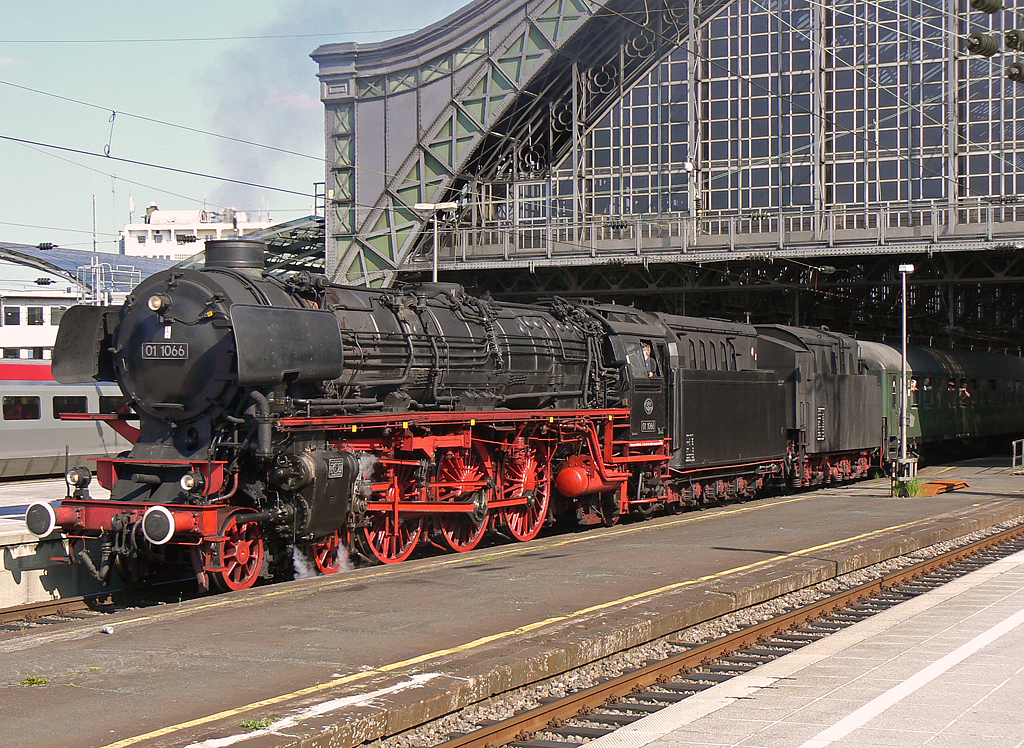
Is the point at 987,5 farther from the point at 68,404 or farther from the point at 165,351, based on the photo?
the point at 68,404

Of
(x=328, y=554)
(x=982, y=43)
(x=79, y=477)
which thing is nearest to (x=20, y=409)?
(x=79, y=477)

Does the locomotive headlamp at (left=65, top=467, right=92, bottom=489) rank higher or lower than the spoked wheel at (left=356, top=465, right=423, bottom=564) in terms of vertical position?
higher

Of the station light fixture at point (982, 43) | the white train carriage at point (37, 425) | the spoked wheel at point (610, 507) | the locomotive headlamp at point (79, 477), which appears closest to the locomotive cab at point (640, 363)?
the spoked wheel at point (610, 507)

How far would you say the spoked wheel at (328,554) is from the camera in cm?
1261

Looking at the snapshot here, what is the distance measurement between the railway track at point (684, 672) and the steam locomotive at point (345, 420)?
4.83m

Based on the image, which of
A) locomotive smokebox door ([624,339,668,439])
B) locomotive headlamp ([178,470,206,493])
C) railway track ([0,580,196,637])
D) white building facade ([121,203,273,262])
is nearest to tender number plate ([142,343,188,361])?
locomotive headlamp ([178,470,206,493])

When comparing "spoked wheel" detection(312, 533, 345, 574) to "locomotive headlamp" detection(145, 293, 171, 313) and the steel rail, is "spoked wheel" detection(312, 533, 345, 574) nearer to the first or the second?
the steel rail

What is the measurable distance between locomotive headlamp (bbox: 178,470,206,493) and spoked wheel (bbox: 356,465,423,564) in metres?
2.22

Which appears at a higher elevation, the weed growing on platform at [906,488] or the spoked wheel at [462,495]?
the spoked wheel at [462,495]

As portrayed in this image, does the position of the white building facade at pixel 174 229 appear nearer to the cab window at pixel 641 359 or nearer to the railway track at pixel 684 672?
the cab window at pixel 641 359

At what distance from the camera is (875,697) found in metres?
6.98

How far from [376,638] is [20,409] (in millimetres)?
19124

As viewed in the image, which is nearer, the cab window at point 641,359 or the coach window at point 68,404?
the cab window at point 641,359

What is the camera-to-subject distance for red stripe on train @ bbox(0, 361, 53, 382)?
2444 centimetres
